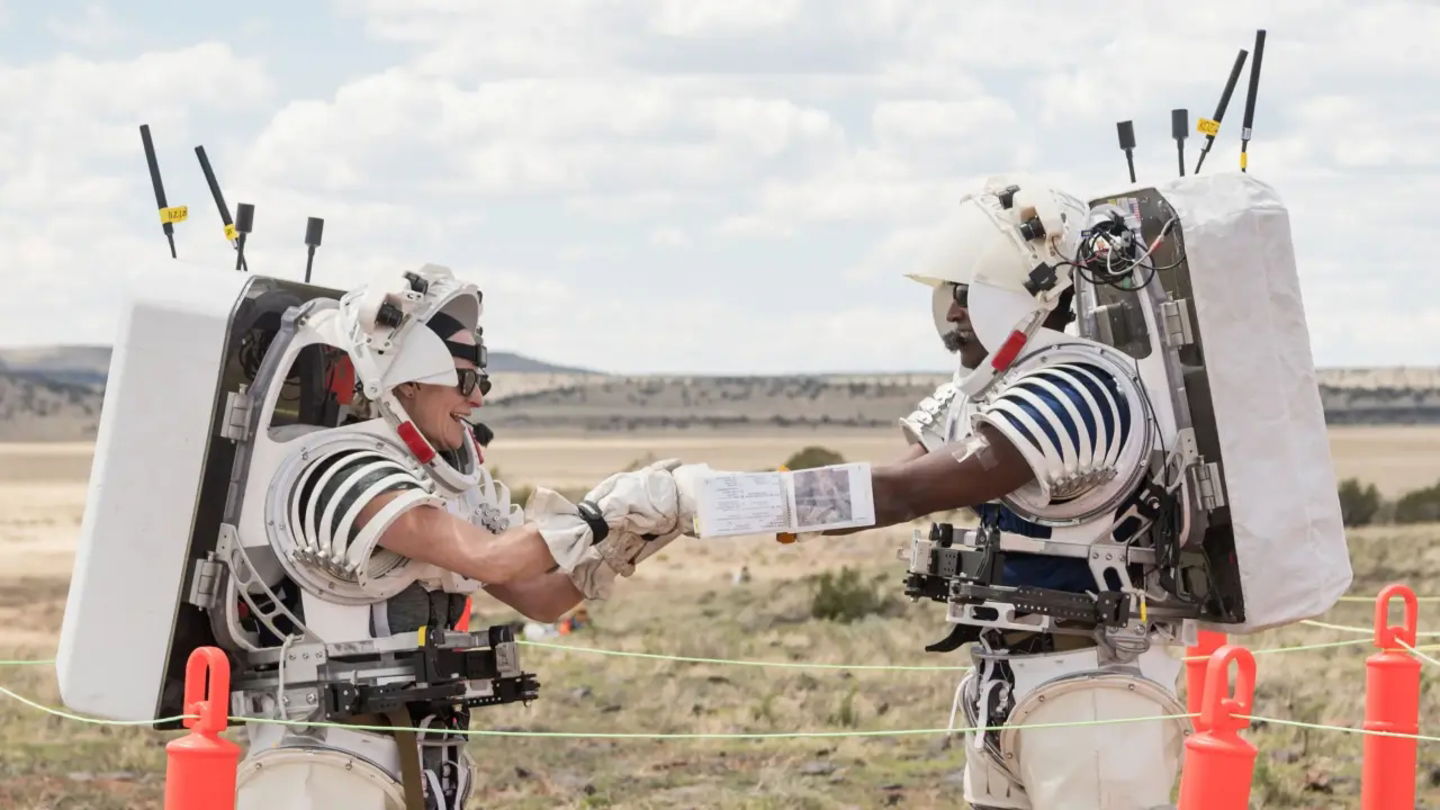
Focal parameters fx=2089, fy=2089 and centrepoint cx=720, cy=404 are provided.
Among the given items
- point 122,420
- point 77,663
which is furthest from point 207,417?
point 77,663

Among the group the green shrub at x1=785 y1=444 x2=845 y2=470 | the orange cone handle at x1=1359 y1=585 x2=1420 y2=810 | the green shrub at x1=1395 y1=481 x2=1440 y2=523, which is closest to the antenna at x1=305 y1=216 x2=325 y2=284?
the orange cone handle at x1=1359 y1=585 x2=1420 y2=810

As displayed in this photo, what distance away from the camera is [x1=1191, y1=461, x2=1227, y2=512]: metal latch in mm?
6738

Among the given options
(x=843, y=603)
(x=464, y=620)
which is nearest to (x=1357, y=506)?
(x=843, y=603)

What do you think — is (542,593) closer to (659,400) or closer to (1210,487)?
(1210,487)

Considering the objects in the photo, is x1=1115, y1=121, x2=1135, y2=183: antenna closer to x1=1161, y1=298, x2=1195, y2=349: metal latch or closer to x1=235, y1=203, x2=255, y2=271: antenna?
x1=1161, y1=298, x2=1195, y2=349: metal latch

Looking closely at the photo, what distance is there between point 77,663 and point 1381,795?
5.09m

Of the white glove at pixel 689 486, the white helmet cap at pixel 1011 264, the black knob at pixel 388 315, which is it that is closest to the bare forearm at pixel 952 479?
the white helmet cap at pixel 1011 264

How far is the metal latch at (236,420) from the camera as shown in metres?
6.28

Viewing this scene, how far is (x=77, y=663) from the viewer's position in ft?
20.9

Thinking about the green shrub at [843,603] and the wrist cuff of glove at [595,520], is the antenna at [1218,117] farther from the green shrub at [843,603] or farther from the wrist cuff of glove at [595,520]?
the green shrub at [843,603]

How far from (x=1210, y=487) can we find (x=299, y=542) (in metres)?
2.89

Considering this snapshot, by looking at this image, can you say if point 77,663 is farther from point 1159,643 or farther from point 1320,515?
point 1320,515

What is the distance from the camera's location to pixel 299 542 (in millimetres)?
6117

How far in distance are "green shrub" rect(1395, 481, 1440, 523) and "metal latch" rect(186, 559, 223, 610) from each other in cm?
3259
